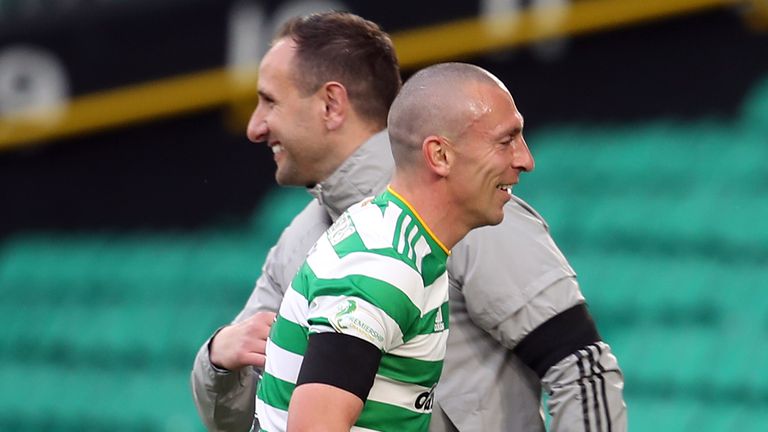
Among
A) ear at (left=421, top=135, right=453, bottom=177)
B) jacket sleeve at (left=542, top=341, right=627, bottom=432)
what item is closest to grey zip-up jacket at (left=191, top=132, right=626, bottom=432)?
jacket sleeve at (left=542, top=341, right=627, bottom=432)

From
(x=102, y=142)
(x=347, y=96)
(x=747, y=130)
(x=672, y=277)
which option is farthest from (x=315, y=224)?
(x=102, y=142)

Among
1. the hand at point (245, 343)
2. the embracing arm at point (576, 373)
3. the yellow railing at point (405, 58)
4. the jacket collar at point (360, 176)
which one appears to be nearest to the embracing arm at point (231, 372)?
the hand at point (245, 343)

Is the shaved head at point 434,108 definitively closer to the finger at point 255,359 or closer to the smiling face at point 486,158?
the smiling face at point 486,158

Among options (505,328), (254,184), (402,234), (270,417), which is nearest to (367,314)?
(402,234)

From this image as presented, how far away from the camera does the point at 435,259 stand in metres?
Answer: 1.80

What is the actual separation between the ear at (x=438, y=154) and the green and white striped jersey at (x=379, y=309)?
0.06 metres

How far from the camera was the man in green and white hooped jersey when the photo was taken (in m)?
1.66

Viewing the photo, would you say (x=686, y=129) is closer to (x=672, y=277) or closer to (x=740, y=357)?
(x=672, y=277)

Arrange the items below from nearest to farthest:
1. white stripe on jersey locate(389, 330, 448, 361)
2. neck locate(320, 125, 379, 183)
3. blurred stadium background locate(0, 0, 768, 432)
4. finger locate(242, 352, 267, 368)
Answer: white stripe on jersey locate(389, 330, 448, 361), finger locate(242, 352, 267, 368), neck locate(320, 125, 379, 183), blurred stadium background locate(0, 0, 768, 432)

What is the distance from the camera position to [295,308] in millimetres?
1784

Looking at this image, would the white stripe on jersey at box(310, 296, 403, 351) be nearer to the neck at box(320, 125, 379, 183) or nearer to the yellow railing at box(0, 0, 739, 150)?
the neck at box(320, 125, 379, 183)

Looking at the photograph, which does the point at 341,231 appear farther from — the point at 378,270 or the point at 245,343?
the point at 245,343

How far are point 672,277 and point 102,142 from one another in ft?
12.2

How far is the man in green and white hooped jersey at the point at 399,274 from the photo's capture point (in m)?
1.66
